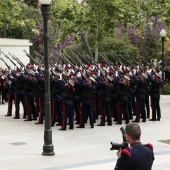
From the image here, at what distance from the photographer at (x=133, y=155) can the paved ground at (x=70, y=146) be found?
5.03m

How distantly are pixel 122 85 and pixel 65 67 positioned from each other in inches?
95.2

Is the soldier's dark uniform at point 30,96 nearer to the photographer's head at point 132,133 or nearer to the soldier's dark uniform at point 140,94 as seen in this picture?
the soldier's dark uniform at point 140,94

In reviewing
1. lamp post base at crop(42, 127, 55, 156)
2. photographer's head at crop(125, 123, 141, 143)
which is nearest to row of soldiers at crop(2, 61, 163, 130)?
lamp post base at crop(42, 127, 55, 156)

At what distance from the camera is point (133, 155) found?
20.5ft

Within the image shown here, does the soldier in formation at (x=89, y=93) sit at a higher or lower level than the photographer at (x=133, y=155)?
higher

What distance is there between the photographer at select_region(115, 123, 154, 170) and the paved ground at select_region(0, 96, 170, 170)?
5.03m

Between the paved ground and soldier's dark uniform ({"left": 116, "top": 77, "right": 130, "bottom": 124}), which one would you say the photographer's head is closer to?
the paved ground

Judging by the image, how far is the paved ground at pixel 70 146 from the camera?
1164cm

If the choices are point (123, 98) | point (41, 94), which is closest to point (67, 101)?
point (41, 94)

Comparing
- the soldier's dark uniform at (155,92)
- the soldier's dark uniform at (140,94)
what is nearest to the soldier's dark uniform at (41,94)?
the soldier's dark uniform at (140,94)

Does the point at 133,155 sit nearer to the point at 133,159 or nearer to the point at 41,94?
the point at 133,159

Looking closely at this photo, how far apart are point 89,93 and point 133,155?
10189 millimetres

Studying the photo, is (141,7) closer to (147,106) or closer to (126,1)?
(126,1)

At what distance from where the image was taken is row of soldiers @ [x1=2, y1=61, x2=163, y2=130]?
1645 centimetres
